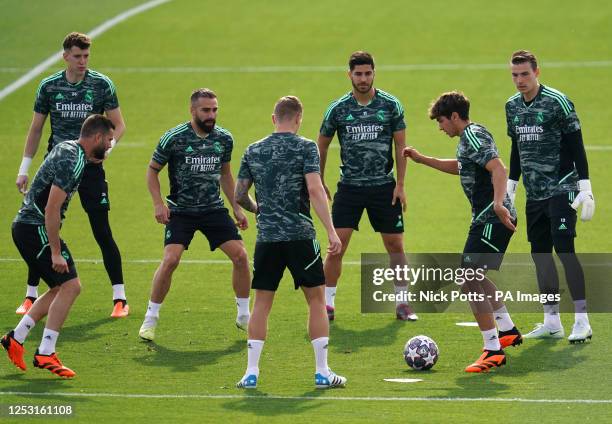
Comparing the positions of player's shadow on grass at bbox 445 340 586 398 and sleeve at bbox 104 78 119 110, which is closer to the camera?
player's shadow on grass at bbox 445 340 586 398

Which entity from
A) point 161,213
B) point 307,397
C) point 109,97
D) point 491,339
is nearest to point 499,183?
point 491,339

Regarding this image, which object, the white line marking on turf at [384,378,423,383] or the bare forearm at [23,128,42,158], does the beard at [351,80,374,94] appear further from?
the white line marking on turf at [384,378,423,383]

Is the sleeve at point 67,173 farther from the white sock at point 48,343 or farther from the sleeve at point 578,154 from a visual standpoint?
the sleeve at point 578,154

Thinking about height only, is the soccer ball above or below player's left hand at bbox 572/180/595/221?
below

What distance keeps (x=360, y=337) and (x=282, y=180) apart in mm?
2672

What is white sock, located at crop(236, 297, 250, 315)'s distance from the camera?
12258 millimetres

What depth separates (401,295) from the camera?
43.0 ft

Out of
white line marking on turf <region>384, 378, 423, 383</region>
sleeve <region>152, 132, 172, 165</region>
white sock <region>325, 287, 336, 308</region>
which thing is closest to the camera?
white line marking on turf <region>384, 378, 423, 383</region>

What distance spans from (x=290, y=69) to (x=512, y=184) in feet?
47.9

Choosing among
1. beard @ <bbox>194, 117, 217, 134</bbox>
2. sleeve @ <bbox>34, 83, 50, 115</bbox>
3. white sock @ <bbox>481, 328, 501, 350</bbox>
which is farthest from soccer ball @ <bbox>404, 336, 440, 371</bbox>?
sleeve @ <bbox>34, 83, 50, 115</bbox>

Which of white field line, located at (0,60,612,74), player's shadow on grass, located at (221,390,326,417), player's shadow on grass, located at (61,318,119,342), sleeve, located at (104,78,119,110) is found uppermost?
white field line, located at (0,60,612,74)

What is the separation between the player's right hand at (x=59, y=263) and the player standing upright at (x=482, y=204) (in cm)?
336

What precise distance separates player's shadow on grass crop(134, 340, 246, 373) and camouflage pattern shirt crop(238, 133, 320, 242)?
61.9 inches

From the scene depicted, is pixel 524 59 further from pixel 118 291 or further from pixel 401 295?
pixel 118 291
